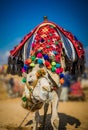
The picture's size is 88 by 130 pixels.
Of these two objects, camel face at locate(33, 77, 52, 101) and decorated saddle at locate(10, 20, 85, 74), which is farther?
decorated saddle at locate(10, 20, 85, 74)

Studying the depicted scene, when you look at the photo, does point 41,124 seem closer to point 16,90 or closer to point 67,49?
point 67,49

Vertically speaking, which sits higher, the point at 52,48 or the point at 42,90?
the point at 52,48

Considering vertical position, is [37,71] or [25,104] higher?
[37,71]

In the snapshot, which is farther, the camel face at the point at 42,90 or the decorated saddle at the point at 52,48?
the decorated saddle at the point at 52,48

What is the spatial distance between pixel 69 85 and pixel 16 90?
220cm

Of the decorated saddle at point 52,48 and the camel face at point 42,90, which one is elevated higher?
the decorated saddle at point 52,48

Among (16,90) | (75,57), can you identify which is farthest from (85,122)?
(16,90)

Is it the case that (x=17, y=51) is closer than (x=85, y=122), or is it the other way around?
(x=17, y=51)

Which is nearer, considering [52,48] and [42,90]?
[42,90]

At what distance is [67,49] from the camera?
461 centimetres

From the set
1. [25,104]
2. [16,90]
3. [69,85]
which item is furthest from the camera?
[16,90]

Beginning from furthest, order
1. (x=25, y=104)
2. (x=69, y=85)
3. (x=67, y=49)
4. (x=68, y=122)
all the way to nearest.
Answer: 1. (x=69, y=85)
2. (x=68, y=122)
3. (x=67, y=49)
4. (x=25, y=104)

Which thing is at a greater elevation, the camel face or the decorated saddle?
the decorated saddle

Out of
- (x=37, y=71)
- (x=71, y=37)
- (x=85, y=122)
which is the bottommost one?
(x=85, y=122)
